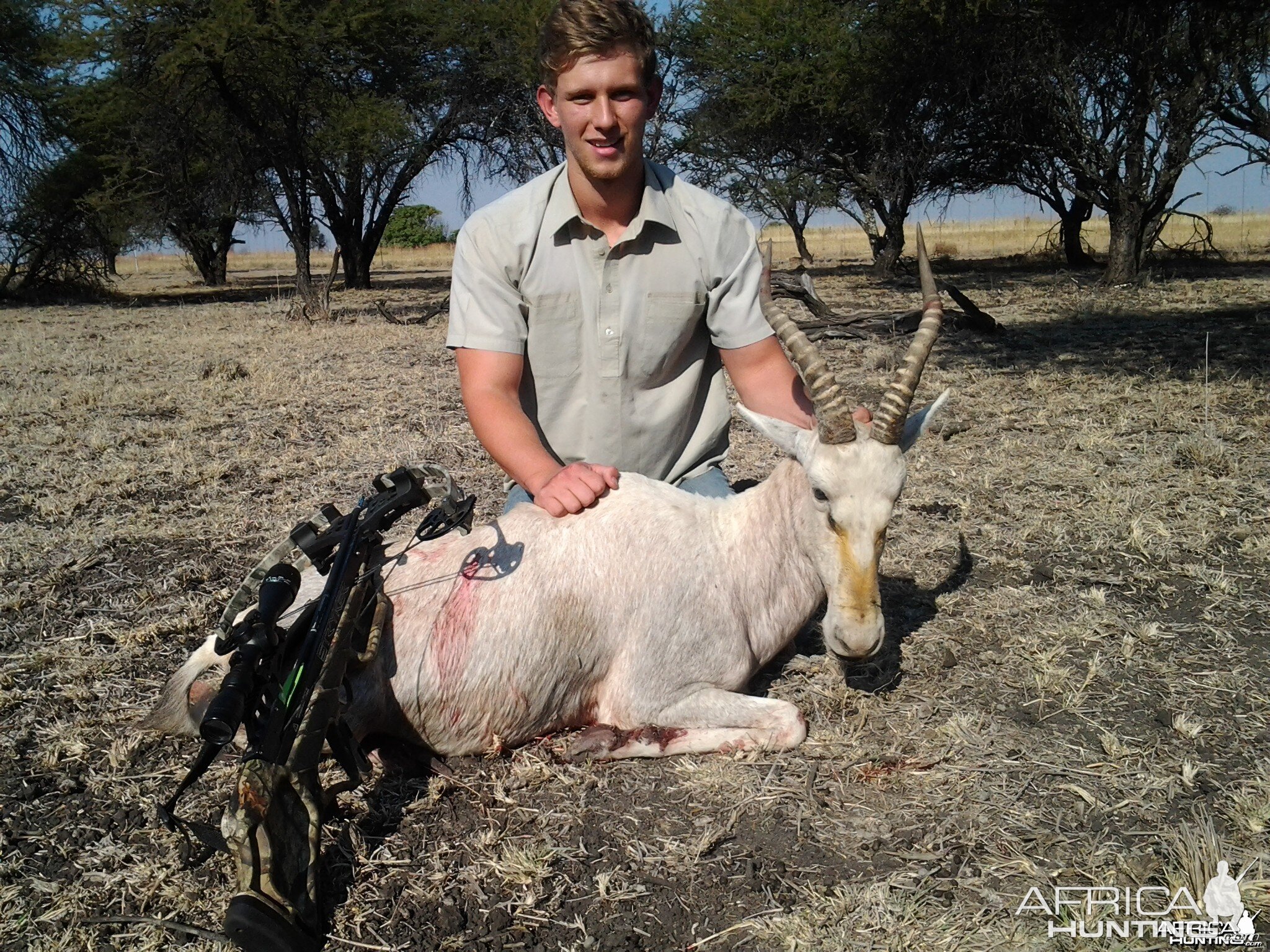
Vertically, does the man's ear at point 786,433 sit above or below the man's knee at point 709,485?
above

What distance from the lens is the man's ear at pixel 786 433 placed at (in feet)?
10.6

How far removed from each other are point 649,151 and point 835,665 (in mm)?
23687

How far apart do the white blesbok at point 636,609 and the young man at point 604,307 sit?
33cm

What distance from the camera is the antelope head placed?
10.0 feet

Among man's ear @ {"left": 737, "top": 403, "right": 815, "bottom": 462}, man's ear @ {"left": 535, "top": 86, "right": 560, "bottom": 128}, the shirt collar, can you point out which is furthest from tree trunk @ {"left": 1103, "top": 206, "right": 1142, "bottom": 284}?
man's ear @ {"left": 737, "top": 403, "right": 815, "bottom": 462}

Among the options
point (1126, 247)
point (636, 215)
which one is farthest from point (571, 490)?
point (1126, 247)

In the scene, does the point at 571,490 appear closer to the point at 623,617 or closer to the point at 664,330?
the point at 623,617

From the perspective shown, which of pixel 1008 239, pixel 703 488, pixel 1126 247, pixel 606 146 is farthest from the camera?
pixel 1008 239

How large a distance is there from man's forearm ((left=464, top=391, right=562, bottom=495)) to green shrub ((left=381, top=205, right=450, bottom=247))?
7406 cm

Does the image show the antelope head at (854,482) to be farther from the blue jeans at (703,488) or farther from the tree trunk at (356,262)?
the tree trunk at (356,262)

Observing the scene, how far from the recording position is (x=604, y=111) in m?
3.40

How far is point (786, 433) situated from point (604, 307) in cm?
98

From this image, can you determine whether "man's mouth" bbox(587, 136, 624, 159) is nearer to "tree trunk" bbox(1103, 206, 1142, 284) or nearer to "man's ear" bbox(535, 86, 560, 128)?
"man's ear" bbox(535, 86, 560, 128)

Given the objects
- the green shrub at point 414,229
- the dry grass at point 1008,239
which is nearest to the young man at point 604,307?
the dry grass at point 1008,239
